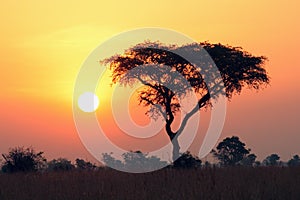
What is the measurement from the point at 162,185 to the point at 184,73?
3657 cm

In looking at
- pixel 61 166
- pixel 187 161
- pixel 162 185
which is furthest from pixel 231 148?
pixel 162 185

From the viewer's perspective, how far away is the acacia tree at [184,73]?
5066cm

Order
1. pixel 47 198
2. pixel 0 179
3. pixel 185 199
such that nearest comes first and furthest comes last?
1. pixel 185 199
2. pixel 47 198
3. pixel 0 179

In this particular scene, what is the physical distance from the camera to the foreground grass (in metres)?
13.7

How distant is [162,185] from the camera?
52.2ft

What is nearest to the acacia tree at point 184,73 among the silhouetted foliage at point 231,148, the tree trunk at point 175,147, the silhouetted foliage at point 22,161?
the tree trunk at point 175,147

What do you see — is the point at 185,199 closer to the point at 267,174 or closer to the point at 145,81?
the point at 267,174

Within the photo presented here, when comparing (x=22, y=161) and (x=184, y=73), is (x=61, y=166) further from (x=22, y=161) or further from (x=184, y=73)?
(x=184, y=73)

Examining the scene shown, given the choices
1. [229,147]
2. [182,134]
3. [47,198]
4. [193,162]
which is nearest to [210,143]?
[182,134]

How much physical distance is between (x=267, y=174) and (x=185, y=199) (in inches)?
192

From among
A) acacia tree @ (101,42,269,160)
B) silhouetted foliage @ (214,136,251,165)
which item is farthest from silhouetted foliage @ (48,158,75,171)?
silhouetted foliage @ (214,136,251,165)

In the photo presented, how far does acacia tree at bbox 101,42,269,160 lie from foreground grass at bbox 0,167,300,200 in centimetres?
3121

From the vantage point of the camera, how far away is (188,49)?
5259 cm

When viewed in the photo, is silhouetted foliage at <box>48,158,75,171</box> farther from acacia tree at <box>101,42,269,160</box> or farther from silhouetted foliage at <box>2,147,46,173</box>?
acacia tree at <box>101,42,269,160</box>
